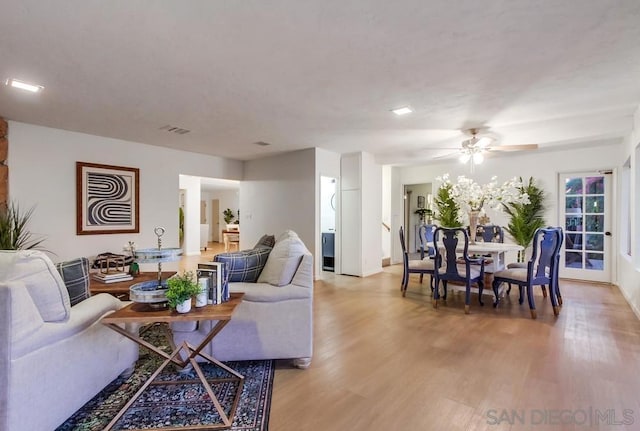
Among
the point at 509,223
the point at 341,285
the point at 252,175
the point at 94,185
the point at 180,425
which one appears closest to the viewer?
the point at 180,425

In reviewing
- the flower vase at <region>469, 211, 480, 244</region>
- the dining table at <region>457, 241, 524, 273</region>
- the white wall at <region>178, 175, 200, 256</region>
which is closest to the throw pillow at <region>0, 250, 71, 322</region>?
the dining table at <region>457, 241, 524, 273</region>

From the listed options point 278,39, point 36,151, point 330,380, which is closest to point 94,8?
point 278,39

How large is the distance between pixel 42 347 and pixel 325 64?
98.0 inches

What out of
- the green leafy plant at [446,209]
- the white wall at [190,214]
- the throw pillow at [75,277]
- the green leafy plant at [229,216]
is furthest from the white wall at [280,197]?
the green leafy plant at [229,216]

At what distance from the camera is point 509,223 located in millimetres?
6422

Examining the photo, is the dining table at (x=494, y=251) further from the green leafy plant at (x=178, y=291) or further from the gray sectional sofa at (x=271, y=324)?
the green leafy plant at (x=178, y=291)

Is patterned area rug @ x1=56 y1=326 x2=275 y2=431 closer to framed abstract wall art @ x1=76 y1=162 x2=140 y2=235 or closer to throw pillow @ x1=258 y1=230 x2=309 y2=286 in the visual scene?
throw pillow @ x1=258 y1=230 x2=309 y2=286

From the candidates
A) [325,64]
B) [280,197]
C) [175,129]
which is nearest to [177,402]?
[325,64]

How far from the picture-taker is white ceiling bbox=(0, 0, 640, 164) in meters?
1.91

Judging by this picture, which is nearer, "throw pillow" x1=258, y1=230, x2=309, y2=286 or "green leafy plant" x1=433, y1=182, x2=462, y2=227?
"throw pillow" x1=258, y1=230, x2=309, y2=286

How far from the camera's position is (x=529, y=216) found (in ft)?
20.0

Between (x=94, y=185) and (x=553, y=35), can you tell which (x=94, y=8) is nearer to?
(x=553, y=35)

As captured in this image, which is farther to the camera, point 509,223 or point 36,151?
point 509,223

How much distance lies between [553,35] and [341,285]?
424 cm
